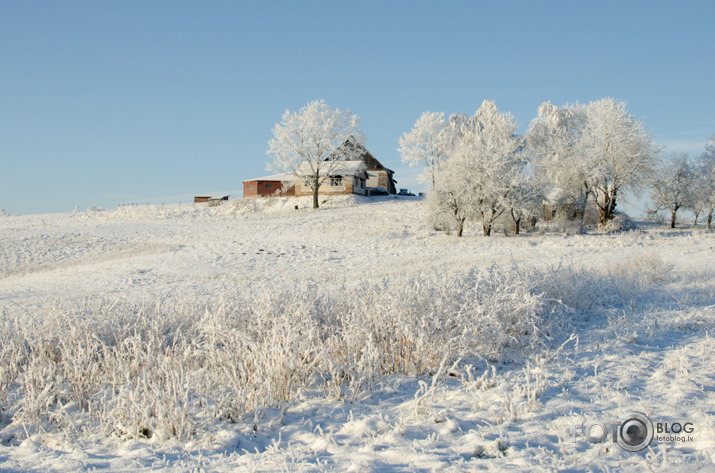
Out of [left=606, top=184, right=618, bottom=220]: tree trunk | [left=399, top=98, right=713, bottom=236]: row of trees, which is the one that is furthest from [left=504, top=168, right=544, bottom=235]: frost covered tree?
[left=606, top=184, right=618, bottom=220]: tree trunk

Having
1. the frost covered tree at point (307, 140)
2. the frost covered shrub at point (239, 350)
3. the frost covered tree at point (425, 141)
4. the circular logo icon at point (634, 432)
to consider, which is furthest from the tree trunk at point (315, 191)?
the circular logo icon at point (634, 432)

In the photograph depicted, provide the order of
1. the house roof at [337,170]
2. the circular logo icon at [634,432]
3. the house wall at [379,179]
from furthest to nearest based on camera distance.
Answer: the house wall at [379,179] < the house roof at [337,170] < the circular logo icon at [634,432]

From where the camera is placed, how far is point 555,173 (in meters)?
35.2

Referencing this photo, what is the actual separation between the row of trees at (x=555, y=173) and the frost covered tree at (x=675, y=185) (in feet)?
2.18

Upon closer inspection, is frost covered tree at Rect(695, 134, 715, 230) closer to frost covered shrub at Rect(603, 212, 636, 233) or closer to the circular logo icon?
frost covered shrub at Rect(603, 212, 636, 233)

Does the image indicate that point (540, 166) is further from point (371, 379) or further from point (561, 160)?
point (371, 379)

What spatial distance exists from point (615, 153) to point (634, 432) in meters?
34.2

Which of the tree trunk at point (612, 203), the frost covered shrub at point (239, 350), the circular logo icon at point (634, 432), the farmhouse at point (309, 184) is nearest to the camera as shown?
the circular logo icon at point (634, 432)

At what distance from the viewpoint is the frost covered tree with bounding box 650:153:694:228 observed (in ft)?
115

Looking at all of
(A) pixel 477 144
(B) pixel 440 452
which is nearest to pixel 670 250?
(A) pixel 477 144

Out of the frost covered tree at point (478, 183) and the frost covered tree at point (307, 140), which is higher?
the frost covered tree at point (307, 140)

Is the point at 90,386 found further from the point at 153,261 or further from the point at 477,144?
the point at 477,144

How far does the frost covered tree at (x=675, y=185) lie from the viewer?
115 ft

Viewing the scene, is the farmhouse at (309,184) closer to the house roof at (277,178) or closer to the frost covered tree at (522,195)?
the house roof at (277,178)
